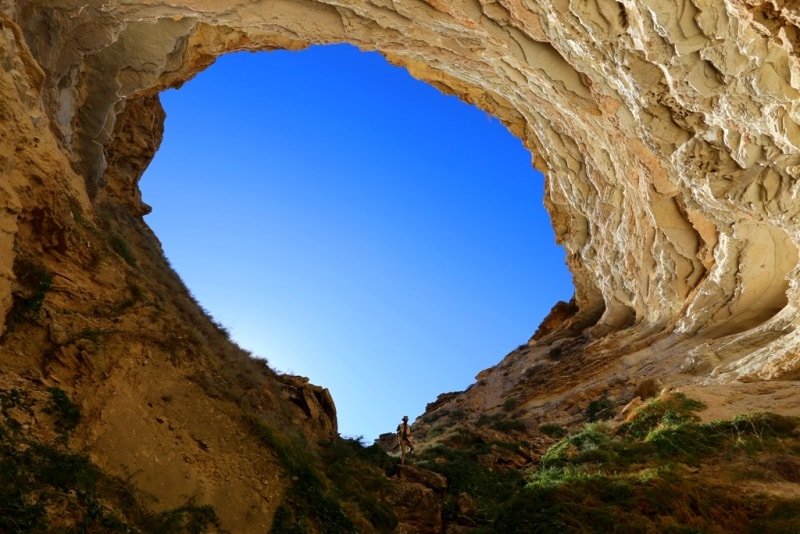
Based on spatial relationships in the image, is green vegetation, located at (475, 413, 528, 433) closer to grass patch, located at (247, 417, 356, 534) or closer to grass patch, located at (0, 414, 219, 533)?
Answer: grass patch, located at (247, 417, 356, 534)

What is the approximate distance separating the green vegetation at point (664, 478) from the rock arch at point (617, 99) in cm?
456

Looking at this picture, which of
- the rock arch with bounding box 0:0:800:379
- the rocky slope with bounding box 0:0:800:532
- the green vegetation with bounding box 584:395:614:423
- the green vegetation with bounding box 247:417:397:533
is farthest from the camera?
the green vegetation with bounding box 584:395:614:423

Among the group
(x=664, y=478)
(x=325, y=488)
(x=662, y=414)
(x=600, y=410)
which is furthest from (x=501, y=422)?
(x=325, y=488)

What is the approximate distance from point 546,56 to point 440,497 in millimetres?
14459

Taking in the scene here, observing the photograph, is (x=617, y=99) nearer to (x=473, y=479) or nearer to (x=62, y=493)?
(x=473, y=479)

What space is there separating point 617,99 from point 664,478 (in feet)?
40.7

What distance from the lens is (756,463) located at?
11266 millimetres

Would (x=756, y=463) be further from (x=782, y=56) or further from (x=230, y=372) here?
(x=230, y=372)

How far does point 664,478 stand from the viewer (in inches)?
420

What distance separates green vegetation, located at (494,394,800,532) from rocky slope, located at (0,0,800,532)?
84.0 inches

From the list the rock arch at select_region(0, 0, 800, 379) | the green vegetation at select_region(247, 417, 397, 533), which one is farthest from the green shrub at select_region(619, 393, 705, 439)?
the green vegetation at select_region(247, 417, 397, 533)

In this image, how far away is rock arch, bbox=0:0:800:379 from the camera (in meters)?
13.6

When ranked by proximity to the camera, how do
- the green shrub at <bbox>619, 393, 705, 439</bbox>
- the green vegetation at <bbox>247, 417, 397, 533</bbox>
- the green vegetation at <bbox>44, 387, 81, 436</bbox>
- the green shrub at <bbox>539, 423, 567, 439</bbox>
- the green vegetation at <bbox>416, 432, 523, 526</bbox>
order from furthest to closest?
the green shrub at <bbox>539, 423, 567, 439</bbox>, the green shrub at <bbox>619, 393, 705, 439</bbox>, the green vegetation at <bbox>416, 432, 523, 526</bbox>, the green vegetation at <bbox>247, 417, 397, 533</bbox>, the green vegetation at <bbox>44, 387, 81, 436</bbox>

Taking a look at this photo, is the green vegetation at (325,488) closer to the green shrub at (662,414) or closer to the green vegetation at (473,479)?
the green vegetation at (473,479)
